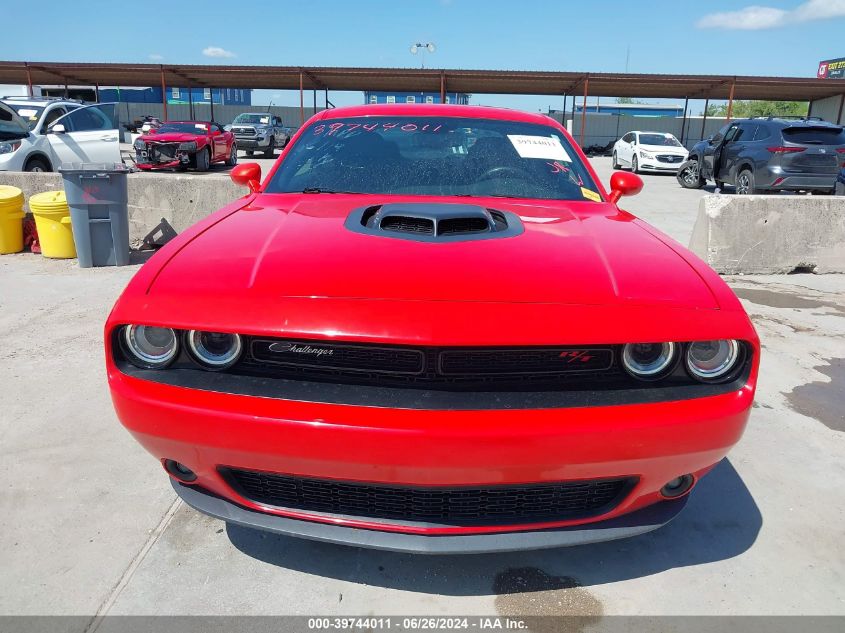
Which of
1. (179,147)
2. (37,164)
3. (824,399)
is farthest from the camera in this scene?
(179,147)

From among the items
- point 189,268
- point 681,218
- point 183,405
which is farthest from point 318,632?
point 681,218

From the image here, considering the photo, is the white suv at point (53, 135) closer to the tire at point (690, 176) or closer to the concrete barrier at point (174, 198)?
the concrete barrier at point (174, 198)

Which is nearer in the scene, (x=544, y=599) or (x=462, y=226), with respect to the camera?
(x=544, y=599)

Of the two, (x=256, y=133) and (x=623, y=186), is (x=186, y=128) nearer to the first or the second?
(x=256, y=133)

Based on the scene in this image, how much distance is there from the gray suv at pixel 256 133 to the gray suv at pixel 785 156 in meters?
16.1

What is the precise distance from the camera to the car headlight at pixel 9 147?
9005 millimetres

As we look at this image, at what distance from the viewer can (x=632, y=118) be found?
41.8 meters

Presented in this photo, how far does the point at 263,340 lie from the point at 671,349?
1.13m

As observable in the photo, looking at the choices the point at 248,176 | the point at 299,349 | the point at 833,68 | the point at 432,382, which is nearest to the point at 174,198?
the point at 248,176

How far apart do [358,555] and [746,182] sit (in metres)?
12.0

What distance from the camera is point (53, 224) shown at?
642 cm

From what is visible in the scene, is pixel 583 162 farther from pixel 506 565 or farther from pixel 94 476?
pixel 94 476

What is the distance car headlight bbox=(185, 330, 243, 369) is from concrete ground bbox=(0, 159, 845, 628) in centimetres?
77

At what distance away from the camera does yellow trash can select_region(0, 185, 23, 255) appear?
6.60 meters
